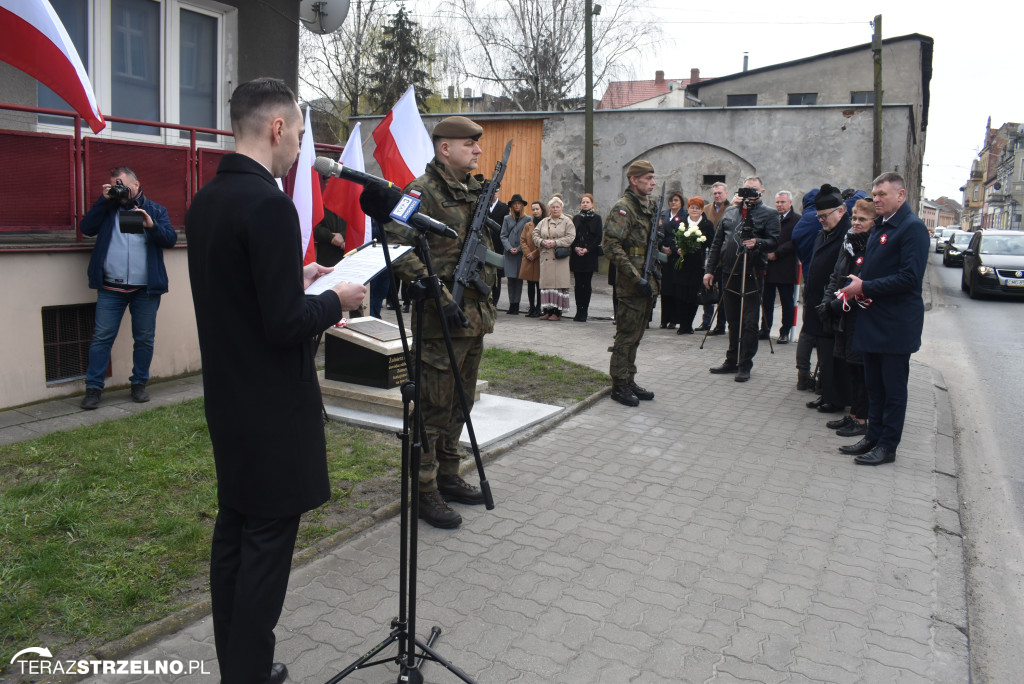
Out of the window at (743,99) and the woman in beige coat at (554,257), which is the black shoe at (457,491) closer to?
the woman in beige coat at (554,257)

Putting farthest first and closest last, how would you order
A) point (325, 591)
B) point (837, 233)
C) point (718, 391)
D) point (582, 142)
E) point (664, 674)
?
point (582, 142) < point (718, 391) < point (837, 233) < point (325, 591) < point (664, 674)

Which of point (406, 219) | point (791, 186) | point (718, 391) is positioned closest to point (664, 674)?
point (406, 219)

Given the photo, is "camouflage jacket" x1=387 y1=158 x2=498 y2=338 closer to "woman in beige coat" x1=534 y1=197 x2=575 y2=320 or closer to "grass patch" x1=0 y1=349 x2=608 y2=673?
"grass patch" x1=0 y1=349 x2=608 y2=673

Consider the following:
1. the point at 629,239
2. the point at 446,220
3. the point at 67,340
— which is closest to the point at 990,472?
the point at 629,239

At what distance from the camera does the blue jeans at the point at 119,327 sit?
21.5 feet

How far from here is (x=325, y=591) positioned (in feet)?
12.1

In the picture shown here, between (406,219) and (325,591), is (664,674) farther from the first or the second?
(406,219)

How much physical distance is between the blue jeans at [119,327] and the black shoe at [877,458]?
19.9 ft

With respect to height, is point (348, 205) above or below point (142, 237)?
above

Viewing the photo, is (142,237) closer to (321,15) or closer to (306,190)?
(306,190)

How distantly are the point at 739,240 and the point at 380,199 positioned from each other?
22.6 feet

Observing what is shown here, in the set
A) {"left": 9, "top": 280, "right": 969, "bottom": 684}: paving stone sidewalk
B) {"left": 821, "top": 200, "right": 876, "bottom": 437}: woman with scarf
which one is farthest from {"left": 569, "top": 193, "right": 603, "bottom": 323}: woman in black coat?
{"left": 9, "top": 280, "right": 969, "bottom": 684}: paving stone sidewalk

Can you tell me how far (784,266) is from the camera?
9758 millimetres

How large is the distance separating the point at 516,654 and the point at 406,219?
186cm
